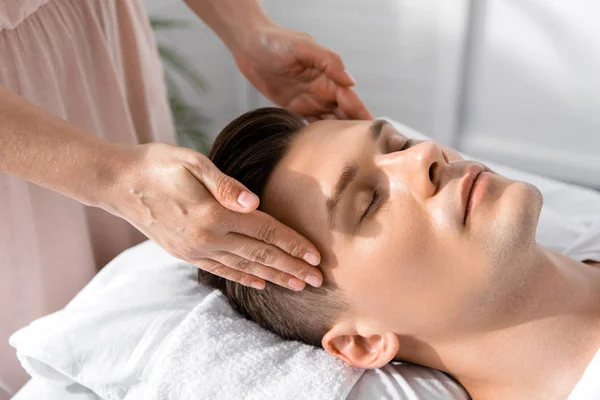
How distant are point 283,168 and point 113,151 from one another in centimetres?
34

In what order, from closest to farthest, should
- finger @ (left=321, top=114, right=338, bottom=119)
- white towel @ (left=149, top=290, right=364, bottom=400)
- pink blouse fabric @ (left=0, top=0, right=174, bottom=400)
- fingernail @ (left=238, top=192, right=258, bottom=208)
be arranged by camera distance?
fingernail @ (left=238, top=192, right=258, bottom=208), white towel @ (left=149, top=290, right=364, bottom=400), pink blouse fabric @ (left=0, top=0, right=174, bottom=400), finger @ (left=321, top=114, right=338, bottom=119)

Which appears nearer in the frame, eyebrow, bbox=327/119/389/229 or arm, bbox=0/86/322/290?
arm, bbox=0/86/322/290

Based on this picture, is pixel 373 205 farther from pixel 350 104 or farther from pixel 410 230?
pixel 350 104

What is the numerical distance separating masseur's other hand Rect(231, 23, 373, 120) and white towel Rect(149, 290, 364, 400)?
0.55m

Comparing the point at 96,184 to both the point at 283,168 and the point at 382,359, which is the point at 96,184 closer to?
the point at 283,168

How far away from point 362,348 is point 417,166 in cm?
35

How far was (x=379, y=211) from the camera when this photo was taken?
118 cm

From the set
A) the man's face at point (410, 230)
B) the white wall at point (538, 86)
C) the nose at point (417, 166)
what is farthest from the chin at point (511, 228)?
the white wall at point (538, 86)

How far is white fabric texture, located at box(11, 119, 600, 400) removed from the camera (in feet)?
4.04

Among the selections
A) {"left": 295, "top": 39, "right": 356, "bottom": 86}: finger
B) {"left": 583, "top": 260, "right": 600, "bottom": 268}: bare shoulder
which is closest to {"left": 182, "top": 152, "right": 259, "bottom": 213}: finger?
{"left": 295, "top": 39, "right": 356, "bottom": 86}: finger

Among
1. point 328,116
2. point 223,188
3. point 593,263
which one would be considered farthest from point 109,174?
point 593,263

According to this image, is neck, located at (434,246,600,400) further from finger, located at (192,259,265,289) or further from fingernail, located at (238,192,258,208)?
fingernail, located at (238,192,258,208)

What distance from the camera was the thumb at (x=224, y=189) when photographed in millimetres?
991

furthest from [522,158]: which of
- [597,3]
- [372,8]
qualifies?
[372,8]
